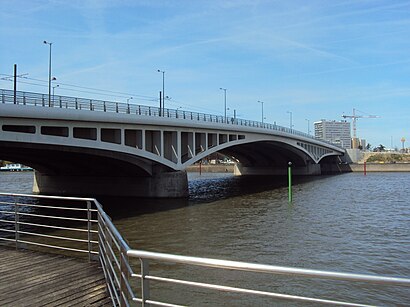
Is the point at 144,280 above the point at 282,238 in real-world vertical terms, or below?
above

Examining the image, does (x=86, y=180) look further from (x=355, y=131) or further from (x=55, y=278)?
(x=355, y=131)

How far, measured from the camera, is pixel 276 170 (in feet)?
240

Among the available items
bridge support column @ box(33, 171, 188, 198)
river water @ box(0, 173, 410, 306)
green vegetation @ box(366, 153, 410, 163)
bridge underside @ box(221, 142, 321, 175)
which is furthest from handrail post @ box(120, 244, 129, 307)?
green vegetation @ box(366, 153, 410, 163)

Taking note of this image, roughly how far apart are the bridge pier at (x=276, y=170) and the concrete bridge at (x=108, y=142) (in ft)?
67.4

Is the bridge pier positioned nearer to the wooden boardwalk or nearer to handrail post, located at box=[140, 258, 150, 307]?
the wooden boardwalk

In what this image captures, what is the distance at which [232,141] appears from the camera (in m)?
42.9

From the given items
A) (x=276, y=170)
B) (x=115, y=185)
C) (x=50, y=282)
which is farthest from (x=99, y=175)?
(x=276, y=170)

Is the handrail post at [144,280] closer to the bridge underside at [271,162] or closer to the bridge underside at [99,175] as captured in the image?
the bridge underside at [99,175]

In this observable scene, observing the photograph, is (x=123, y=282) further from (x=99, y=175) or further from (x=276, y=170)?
(x=276, y=170)

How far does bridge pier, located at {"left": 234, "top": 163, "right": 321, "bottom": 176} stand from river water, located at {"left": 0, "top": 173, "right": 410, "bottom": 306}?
4073cm

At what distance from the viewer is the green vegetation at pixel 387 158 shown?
101m

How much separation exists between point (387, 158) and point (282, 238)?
316 feet

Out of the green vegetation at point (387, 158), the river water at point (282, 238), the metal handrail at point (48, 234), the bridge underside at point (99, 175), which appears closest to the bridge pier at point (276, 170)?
the green vegetation at point (387, 158)

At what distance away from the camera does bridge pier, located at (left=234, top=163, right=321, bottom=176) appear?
72.1 metres
